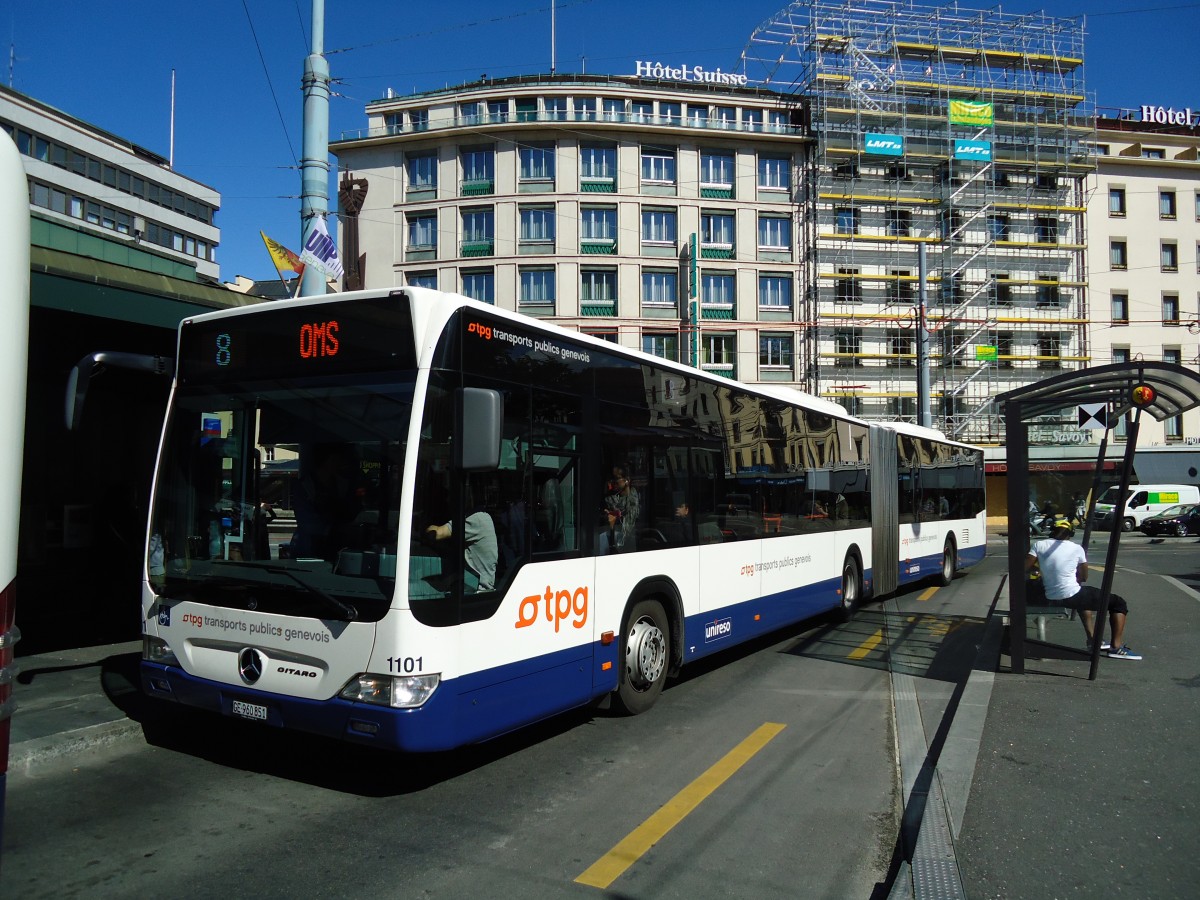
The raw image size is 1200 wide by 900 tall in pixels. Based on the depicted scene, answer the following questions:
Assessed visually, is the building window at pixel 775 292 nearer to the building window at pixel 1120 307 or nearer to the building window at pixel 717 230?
the building window at pixel 717 230

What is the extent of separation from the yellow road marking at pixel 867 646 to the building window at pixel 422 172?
41026 millimetres

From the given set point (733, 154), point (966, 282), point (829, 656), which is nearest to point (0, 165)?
point (829, 656)

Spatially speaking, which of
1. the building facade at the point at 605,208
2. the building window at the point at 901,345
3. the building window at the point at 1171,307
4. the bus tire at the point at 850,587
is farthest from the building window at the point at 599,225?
the bus tire at the point at 850,587

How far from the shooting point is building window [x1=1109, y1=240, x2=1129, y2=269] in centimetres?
5297

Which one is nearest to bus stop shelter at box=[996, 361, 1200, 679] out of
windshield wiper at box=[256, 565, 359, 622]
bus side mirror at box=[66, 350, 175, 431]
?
windshield wiper at box=[256, 565, 359, 622]

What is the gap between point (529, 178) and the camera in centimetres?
4675

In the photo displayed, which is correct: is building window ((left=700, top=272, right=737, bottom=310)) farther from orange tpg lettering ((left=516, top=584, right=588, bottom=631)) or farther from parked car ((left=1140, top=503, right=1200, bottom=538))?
orange tpg lettering ((left=516, top=584, right=588, bottom=631))

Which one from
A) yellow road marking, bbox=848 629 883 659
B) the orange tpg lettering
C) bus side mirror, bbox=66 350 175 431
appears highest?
bus side mirror, bbox=66 350 175 431

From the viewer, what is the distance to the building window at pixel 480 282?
153 ft

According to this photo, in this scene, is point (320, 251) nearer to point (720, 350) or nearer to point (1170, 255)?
point (720, 350)

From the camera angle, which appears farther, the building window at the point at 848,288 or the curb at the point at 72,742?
the building window at the point at 848,288

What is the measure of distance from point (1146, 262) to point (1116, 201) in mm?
4030

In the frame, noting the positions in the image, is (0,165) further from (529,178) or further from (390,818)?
(529,178)

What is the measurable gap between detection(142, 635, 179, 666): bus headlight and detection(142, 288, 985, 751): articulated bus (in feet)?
0.04
